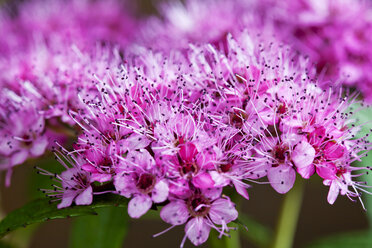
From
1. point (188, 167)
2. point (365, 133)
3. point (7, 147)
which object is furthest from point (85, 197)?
point (365, 133)

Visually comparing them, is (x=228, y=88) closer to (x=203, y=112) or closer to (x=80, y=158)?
(x=203, y=112)

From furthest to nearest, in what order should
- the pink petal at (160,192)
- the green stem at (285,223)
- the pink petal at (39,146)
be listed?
the green stem at (285,223) < the pink petal at (39,146) < the pink petal at (160,192)

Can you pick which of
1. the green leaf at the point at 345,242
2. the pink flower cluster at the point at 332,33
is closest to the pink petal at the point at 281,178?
the pink flower cluster at the point at 332,33

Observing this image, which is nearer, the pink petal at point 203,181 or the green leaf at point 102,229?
the pink petal at point 203,181

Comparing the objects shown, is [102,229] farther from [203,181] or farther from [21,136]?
[203,181]

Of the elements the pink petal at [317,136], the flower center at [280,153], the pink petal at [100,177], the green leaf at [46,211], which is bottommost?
the green leaf at [46,211]

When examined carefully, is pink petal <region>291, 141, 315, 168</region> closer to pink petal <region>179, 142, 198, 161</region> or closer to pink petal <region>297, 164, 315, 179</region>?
pink petal <region>297, 164, 315, 179</region>

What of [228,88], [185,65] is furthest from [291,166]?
A: [185,65]

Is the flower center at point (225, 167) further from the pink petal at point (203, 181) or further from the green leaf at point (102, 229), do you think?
the green leaf at point (102, 229)
